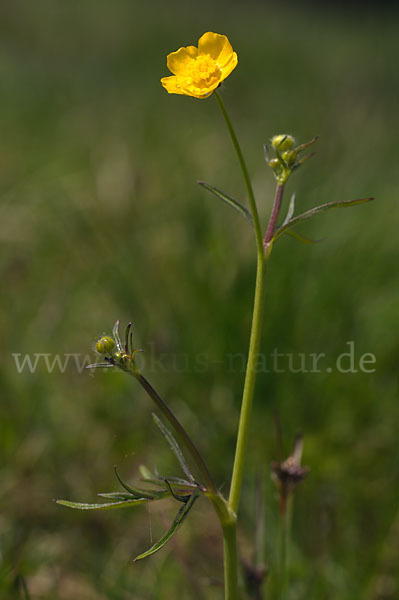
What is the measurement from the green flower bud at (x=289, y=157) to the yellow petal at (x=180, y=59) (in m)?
0.25

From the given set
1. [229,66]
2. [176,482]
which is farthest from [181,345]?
[229,66]

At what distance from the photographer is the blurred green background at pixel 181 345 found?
1650 millimetres

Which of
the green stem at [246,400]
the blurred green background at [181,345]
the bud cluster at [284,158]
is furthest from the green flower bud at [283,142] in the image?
the blurred green background at [181,345]

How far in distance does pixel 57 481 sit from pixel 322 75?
650cm

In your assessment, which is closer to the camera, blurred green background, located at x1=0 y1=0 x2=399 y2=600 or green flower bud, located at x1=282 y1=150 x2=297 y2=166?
green flower bud, located at x1=282 y1=150 x2=297 y2=166

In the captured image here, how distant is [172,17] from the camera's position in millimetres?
8773

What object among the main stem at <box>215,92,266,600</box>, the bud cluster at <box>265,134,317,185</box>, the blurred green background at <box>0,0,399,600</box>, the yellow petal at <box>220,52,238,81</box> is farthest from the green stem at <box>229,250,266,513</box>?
the blurred green background at <box>0,0,399,600</box>

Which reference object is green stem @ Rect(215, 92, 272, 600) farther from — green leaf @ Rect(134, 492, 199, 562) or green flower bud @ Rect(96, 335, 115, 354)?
green flower bud @ Rect(96, 335, 115, 354)

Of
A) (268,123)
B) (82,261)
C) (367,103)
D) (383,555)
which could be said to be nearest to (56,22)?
(268,123)

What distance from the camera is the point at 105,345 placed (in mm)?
980

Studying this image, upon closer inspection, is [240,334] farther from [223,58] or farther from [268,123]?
[268,123]

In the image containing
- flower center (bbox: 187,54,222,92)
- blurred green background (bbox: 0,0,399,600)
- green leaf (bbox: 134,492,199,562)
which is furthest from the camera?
blurred green background (bbox: 0,0,399,600)

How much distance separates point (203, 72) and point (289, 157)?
0.70 ft

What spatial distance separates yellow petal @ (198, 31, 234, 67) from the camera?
1120 millimetres
